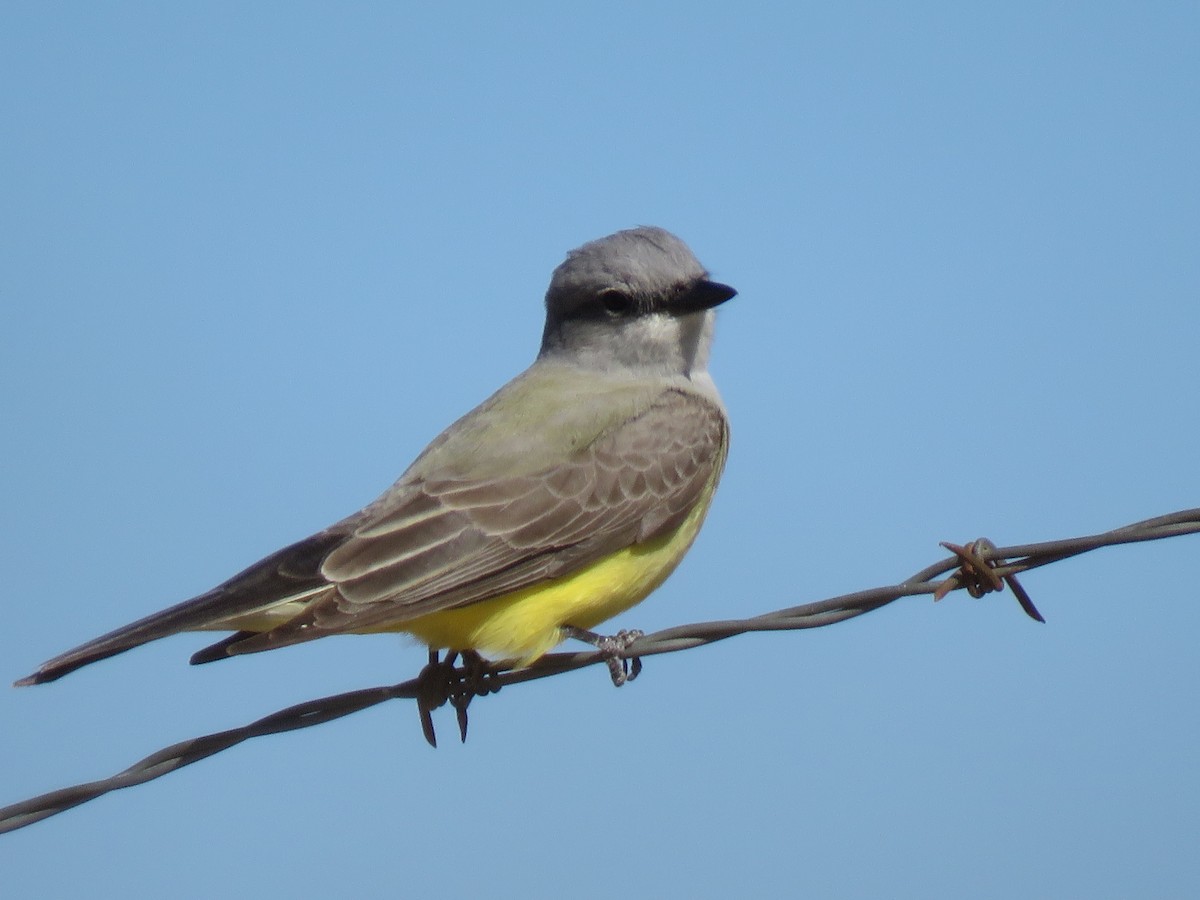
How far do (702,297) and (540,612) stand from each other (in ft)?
6.88

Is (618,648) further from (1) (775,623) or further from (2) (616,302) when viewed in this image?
(2) (616,302)

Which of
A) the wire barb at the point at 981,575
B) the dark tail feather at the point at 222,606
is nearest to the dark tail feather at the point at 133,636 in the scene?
the dark tail feather at the point at 222,606

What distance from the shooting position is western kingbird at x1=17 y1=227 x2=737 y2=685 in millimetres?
5180

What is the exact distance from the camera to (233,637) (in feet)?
17.3

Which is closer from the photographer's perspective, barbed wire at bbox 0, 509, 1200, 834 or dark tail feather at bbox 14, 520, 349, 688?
barbed wire at bbox 0, 509, 1200, 834

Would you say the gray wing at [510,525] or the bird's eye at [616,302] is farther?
the bird's eye at [616,302]

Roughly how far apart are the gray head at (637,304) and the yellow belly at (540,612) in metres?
1.46

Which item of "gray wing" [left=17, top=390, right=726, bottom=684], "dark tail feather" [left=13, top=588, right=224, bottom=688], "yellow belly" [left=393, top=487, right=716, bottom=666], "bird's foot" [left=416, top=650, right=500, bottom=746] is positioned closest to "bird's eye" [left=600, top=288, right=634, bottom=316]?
"gray wing" [left=17, top=390, right=726, bottom=684]

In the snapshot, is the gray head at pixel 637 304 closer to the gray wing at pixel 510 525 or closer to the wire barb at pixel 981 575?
the gray wing at pixel 510 525

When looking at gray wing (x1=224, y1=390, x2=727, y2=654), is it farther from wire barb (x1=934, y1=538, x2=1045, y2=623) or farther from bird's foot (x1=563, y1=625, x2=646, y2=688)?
wire barb (x1=934, y1=538, x2=1045, y2=623)

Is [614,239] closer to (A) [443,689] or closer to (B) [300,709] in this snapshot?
(A) [443,689]

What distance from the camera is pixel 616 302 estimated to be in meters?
7.29

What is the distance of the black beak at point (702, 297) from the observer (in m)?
6.93

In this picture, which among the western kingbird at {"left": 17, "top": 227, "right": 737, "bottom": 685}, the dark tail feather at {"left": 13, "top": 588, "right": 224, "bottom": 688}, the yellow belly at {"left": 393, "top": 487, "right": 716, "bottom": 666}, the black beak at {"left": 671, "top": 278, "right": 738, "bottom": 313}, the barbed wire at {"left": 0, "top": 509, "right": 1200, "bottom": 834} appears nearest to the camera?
the barbed wire at {"left": 0, "top": 509, "right": 1200, "bottom": 834}
